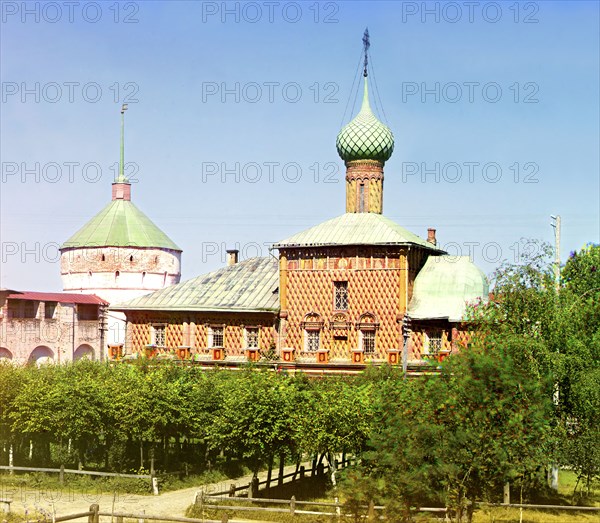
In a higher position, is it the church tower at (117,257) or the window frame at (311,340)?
the church tower at (117,257)

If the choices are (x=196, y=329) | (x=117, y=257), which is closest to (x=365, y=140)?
(x=196, y=329)

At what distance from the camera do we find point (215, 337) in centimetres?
5481

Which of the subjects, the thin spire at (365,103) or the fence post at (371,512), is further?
the thin spire at (365,103)

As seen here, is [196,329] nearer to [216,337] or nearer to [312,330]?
[216,337]

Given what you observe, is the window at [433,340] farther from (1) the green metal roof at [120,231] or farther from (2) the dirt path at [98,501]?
(1) the green metal roof at [120,231]

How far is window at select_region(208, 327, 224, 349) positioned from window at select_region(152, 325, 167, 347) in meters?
2.53

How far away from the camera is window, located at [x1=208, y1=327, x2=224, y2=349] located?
179 feet

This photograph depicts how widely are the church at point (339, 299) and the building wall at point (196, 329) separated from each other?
0.16ft

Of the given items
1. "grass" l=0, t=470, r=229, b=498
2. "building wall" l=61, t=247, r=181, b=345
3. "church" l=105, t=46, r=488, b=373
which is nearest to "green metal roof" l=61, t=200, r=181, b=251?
"building wall" l=61, t=247, r=181, b=345

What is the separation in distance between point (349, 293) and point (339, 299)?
652mm

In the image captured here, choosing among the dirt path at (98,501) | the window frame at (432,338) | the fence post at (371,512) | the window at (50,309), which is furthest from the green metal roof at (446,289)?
the window at (50,309)

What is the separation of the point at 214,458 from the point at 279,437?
9.38 m

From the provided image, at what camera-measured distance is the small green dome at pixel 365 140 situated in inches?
2180

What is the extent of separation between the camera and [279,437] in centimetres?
3688
